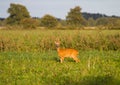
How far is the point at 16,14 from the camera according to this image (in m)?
80.0

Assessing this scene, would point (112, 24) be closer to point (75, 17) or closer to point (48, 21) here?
point (48, 21)

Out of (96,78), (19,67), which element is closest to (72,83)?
(96,78)

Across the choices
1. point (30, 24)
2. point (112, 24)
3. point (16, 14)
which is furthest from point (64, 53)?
point (16, 14)

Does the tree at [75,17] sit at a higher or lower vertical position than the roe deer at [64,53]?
higher

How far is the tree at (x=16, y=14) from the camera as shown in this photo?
77.1m

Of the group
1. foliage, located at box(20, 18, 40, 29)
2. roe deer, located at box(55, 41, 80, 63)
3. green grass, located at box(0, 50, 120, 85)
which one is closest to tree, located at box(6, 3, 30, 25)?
foliage, located at box(20, 18, 40, 29)

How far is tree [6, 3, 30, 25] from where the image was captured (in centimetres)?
7707

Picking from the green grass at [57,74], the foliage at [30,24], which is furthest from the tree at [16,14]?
the green grass at [57,74]

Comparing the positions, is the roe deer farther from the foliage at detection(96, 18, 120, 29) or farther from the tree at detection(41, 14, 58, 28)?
the tree at detection(41, 14, 58, 28)

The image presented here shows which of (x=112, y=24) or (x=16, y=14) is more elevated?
(x=16, y=14)

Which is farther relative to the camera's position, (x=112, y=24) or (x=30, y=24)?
(x=30, y=24)

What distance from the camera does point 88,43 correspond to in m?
24.2

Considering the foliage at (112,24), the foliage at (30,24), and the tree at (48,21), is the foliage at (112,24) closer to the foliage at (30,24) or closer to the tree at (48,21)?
the tree at (48,21)

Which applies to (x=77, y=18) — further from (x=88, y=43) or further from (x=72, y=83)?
(x=72, y=83)
